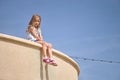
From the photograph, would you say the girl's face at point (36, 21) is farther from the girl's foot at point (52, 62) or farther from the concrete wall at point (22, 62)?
the girl's foot at point (52, 62)

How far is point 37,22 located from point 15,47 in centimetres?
119

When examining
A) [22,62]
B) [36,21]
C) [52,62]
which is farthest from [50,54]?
[36,21]

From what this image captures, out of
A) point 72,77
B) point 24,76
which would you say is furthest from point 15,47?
point 72,77

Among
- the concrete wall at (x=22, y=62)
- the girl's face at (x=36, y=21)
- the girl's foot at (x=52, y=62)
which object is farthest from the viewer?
the girl's face at (x=36, y=21)

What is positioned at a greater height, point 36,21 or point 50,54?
point 36,21

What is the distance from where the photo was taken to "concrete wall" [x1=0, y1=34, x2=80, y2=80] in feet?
21.2

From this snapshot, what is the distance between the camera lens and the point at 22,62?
664 centimetres

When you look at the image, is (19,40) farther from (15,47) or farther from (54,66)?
(54,66)

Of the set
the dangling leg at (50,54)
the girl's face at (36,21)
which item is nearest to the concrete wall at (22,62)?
Answer: the dangling leg at (50,54)

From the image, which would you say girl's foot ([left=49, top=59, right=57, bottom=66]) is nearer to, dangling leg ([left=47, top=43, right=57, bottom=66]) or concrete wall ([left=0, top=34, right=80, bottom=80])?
dangling leg ([left=47, top=43, right=57, bottom=66])

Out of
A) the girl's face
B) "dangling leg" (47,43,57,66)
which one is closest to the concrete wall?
"dangling leg" (47,43,57,66)

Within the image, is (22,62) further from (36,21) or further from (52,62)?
(36,21)

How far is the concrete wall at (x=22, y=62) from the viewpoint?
6.46 metres

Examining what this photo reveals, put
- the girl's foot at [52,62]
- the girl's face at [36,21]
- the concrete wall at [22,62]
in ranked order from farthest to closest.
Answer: the girl's face at [36,21]
the girl's foot at [52,62]
the concrete wall at [22,62]
